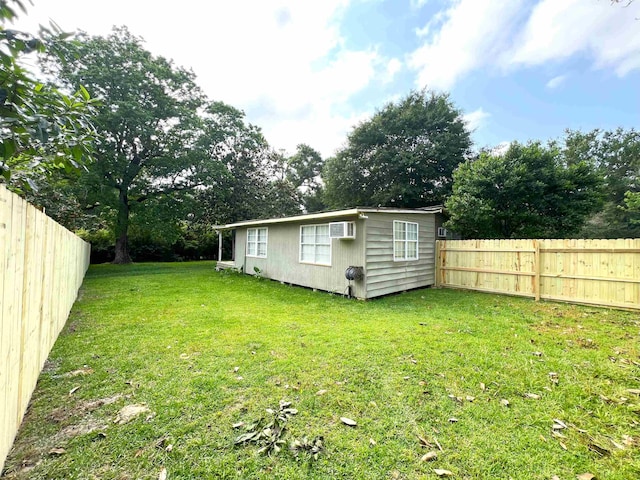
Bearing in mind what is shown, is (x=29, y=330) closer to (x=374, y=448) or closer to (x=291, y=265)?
(x=374, y=448)

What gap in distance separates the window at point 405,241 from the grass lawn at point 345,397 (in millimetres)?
2936

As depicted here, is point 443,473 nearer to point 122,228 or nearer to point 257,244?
point 257,244

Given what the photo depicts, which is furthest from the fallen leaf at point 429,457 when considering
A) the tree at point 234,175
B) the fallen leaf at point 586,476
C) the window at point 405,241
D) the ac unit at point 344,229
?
the tree at point 234,175

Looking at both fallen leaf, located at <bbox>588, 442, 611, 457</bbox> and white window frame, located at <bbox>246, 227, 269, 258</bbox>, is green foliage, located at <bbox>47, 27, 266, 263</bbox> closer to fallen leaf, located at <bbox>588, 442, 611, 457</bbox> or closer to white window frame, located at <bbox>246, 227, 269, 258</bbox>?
white window frame, located at <bbox>246, 227, 269, 258</bbox>

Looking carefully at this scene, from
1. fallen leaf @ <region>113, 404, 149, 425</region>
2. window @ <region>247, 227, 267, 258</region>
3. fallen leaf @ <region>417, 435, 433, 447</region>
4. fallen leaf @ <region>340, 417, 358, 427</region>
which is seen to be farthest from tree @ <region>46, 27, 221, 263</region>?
fallen leaf @ <region>417, 435, 433, 447</region>

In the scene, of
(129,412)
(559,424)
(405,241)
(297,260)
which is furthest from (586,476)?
(297,260)

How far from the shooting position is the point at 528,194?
1037 centimetres

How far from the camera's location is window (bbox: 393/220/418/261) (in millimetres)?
7680

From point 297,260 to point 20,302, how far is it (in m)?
7.16

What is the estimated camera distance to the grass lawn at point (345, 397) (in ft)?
6.10

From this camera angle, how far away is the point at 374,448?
199cm

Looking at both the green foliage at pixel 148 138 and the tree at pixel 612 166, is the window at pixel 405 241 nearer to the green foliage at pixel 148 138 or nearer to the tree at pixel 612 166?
the green foliage at pixel 148 138

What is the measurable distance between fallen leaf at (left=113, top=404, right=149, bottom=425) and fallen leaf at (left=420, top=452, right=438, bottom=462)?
2.21m

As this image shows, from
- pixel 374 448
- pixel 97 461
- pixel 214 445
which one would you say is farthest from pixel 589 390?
pixel 97 461
